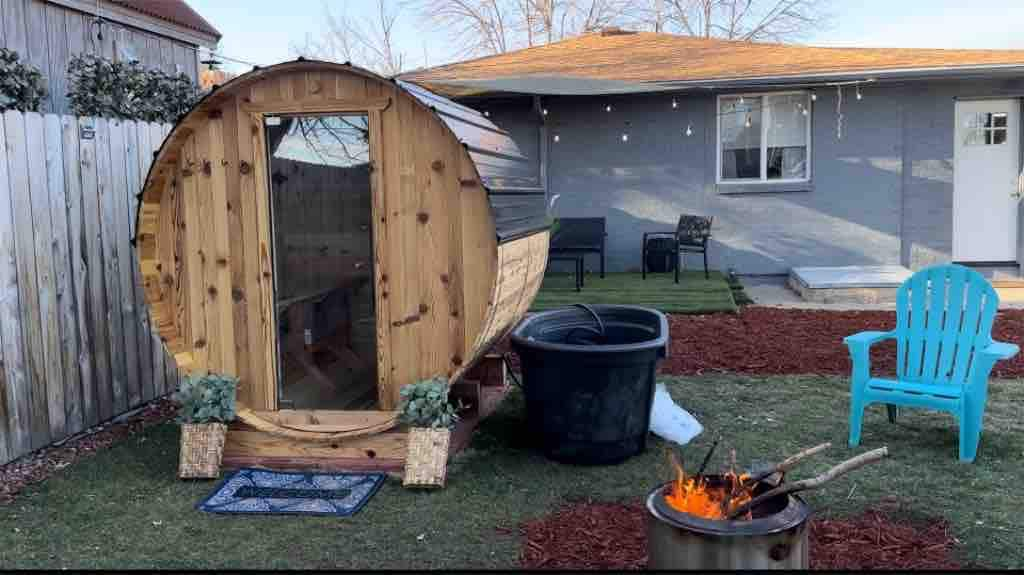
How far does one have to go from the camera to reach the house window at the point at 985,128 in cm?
1066

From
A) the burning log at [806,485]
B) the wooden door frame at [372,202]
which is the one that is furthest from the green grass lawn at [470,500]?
the burning log at [806,485]

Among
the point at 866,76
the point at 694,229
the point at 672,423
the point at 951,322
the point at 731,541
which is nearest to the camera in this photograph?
the point at 731,541

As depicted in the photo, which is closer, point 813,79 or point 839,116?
point 813,79

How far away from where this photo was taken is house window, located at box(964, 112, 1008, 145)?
10656 millimetres

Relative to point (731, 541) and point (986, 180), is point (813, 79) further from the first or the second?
point (731, 541)

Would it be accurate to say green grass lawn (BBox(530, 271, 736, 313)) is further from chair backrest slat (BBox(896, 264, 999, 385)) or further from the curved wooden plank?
the curved wooden plank

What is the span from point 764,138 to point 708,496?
9.16m

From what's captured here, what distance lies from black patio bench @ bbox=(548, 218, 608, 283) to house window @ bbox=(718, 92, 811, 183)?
1.75 metres

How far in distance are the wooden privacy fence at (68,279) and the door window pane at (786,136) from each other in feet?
25.4

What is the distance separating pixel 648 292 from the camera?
976 cm

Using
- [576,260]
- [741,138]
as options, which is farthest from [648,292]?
[741,138]

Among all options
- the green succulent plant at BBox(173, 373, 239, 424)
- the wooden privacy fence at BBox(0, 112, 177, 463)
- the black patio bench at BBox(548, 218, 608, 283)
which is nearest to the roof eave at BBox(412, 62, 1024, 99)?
the black patio bench at BBox(548, 218, 608, 283)

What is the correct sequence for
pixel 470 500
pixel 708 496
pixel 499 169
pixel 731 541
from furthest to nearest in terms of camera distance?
pixel 499 169
pixel 470 500
pixel 708 496
pixel 731 541

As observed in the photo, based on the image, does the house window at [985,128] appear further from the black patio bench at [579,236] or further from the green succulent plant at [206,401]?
the green succulent plant at [206,401]
